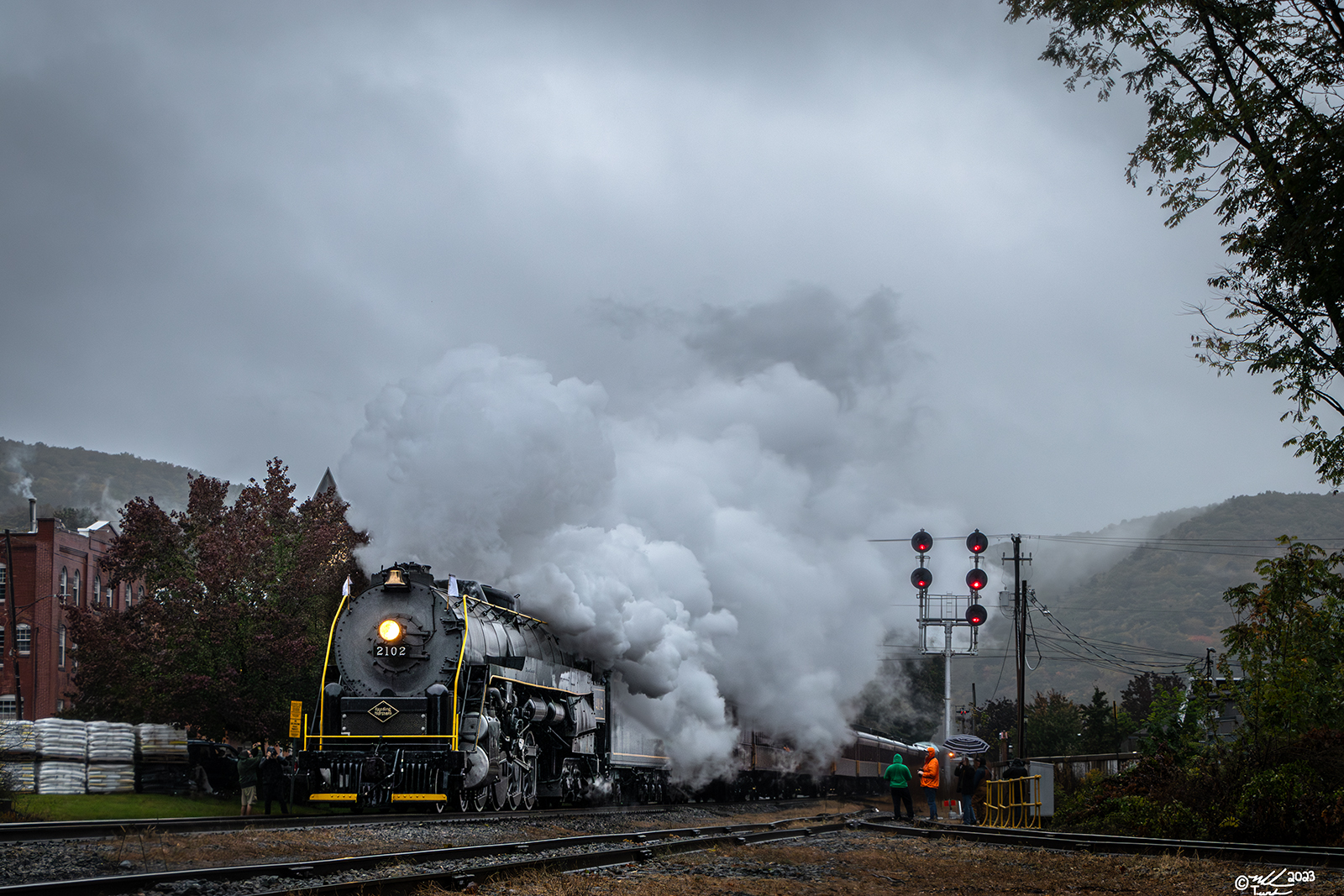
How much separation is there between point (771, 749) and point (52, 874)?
966 inches

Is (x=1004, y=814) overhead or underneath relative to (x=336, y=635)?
underneath

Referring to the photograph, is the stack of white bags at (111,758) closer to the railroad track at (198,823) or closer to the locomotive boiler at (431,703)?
the locomotive boiler at (431,703)

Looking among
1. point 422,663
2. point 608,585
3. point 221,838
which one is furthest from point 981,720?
point 221,838

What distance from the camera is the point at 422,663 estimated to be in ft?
61.4

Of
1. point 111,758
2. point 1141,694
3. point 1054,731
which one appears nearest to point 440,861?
point 111,758

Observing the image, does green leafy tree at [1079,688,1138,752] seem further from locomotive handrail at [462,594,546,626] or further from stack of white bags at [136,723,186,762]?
stack of white bags at [136,723,186,762]

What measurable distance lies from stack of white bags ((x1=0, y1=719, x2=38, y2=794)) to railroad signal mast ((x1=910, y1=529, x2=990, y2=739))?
19905 mm

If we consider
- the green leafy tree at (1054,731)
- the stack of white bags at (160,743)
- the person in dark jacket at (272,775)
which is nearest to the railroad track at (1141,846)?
the person in dark jacket at (272,775)

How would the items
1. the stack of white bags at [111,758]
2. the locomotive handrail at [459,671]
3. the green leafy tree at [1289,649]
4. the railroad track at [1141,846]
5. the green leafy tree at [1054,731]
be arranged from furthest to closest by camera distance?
the green leafy tree at [1054,731] → the stack of white bags at [111,758] → the green leafy tree at [1289,649] → the locomotive handrail at [459,671] → the railroad track at [1141,846]

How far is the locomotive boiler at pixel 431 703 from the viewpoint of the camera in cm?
1783

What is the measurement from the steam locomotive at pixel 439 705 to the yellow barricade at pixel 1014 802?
9.12m

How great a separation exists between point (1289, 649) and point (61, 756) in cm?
2322

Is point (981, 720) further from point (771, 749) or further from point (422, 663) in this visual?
point (422, 663)

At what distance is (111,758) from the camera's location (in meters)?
24.1
